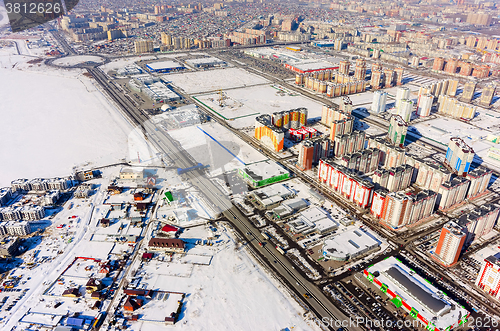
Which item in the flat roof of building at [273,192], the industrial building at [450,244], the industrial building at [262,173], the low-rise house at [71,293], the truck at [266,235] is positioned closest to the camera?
the low-rise house at [71,293]

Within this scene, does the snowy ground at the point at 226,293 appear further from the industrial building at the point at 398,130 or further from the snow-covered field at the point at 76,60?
the snow-covered field at the point at 76,60

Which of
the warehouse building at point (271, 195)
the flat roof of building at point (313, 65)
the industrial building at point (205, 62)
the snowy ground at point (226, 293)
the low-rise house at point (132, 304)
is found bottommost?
the snowy ground at point (226, 293)

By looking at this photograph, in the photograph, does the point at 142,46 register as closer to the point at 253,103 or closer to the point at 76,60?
the point at 76,60

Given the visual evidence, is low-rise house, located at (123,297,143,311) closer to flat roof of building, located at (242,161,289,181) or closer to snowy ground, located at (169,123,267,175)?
flat roof of building, located at (242,161,289,181)

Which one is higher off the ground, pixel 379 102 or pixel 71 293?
pixel 379 102

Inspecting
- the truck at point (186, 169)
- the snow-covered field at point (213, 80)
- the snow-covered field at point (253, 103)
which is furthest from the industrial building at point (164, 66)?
the truck at point (186, 169)

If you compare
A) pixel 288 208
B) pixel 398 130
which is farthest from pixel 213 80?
pixel 288 208
